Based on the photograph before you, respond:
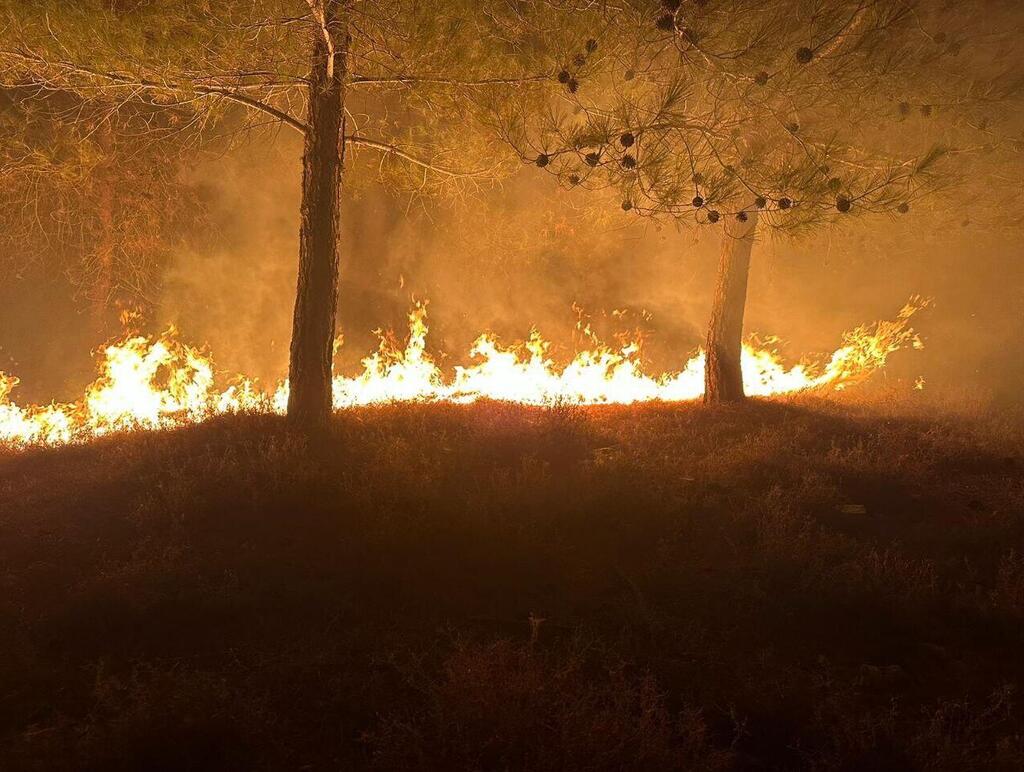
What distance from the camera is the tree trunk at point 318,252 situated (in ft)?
26.5

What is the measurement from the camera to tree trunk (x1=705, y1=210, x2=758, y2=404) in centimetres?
1066

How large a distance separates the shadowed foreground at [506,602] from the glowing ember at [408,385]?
2699 mm

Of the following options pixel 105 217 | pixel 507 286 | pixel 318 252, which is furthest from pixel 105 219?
pixel 507 286

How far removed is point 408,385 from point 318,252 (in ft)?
15.9

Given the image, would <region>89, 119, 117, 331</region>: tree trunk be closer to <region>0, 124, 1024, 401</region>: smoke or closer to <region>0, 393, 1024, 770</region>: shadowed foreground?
<region>0, 124, 1024, 401</region>: smoke

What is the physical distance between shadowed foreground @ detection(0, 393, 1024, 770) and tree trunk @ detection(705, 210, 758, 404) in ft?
8.42

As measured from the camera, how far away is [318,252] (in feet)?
26.8

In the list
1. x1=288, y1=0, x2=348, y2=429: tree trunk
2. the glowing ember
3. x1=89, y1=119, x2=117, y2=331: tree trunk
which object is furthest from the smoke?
x1=288, y1=0, x2=348, y2=429: tree trunk

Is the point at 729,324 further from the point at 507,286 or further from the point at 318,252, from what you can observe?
the point at 507,286

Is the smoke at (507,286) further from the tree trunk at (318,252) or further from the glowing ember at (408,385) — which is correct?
the tree trunk at (318,252)

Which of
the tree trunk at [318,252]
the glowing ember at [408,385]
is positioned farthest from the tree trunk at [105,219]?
the tree trunk at [318,252]

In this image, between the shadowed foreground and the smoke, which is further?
the smoke

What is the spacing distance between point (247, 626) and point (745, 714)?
2.95m

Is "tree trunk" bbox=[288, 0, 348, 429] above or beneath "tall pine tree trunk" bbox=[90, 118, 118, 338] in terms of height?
beneath
